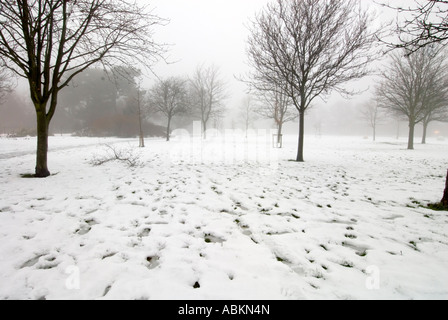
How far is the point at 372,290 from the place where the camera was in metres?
2.02

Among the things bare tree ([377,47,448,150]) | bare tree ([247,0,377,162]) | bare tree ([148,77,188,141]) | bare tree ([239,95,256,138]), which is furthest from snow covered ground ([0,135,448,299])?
bare tree ([239,95,256,138])

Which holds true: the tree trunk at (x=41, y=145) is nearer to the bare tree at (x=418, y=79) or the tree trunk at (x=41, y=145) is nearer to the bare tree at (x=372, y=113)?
the bare tree at (x=418, y=79)

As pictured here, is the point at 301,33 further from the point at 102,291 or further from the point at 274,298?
the point at 102,291

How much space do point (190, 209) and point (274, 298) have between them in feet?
7.94

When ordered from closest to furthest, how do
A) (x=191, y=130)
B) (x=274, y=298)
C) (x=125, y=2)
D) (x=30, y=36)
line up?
1. (x=274, y=298)
2. (x=30, y=36)
3. (x=125, y=2)
4. (x=191, y=130)

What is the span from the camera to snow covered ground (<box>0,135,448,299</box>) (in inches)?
79.6

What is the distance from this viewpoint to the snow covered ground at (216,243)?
2.02 m

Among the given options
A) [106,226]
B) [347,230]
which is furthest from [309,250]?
[106,226]

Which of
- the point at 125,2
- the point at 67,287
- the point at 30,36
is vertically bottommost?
the point at 67,287

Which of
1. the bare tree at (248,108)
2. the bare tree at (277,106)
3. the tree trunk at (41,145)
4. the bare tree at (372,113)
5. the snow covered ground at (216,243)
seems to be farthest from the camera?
the bare tree at (248,108)

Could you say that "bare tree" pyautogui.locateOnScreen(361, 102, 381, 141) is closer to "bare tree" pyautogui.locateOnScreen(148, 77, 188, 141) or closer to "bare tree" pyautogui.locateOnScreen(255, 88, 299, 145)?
"bare tree" pyautogui.locateOnScreen(255, 88, 299, 145)

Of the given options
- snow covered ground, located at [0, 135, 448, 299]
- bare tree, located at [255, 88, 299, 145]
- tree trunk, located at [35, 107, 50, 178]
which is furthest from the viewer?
bare tree, located at [255, 88, 299, 145]

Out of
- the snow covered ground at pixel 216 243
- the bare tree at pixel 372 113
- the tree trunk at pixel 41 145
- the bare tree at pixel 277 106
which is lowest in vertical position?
the snow covered ground at pixel 216 243

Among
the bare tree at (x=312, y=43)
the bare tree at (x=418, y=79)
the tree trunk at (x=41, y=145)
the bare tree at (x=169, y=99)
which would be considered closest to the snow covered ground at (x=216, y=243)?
the tree trunk at (x=41, y=145)
